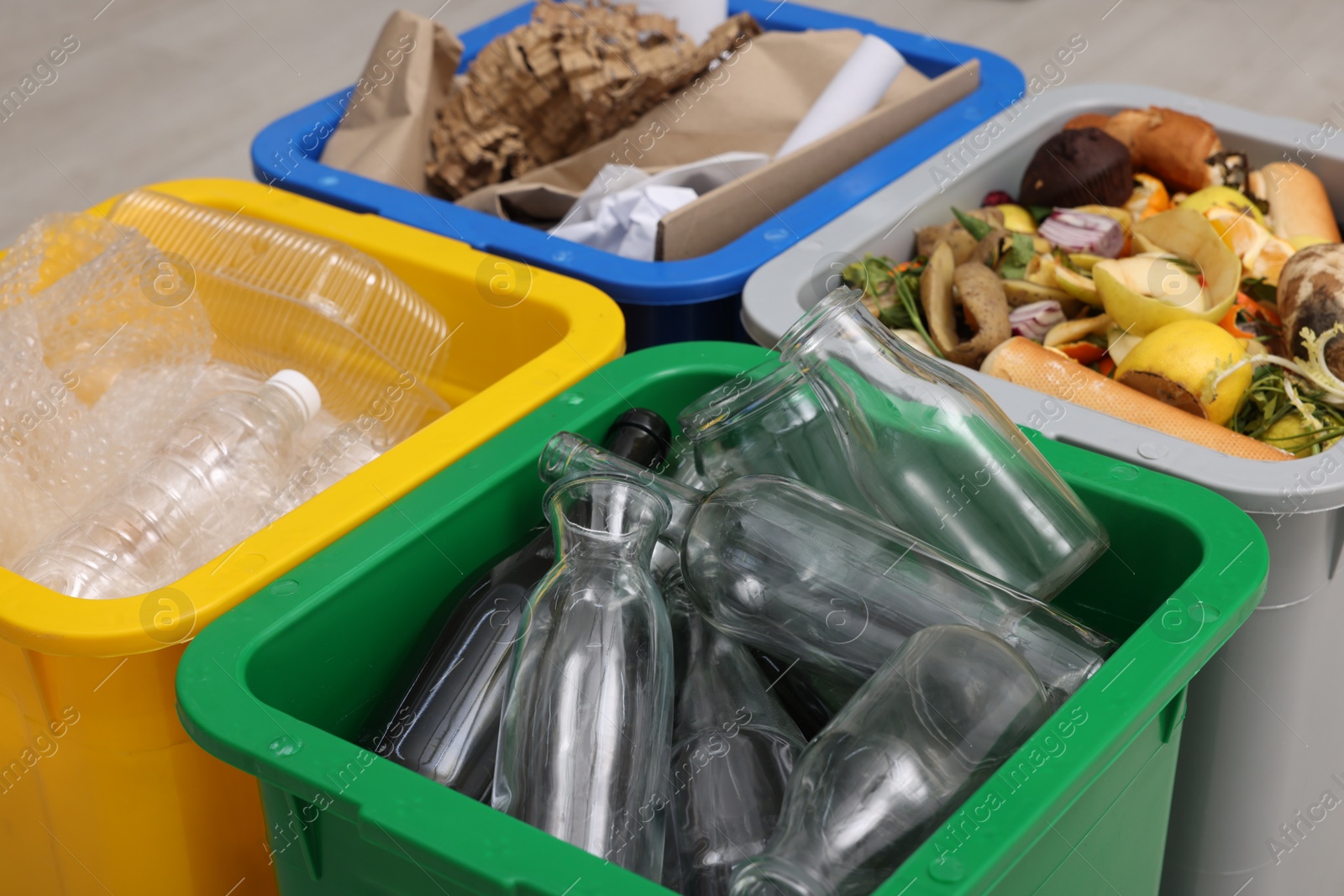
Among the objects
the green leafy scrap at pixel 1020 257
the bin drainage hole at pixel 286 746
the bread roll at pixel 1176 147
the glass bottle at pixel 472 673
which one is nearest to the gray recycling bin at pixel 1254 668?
the green leafy scrap at pixel 1020 257

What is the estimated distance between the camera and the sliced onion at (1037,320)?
106 cm

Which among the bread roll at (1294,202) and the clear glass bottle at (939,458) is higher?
the clear glass bottle at (939,458)

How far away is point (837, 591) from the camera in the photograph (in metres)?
0.63

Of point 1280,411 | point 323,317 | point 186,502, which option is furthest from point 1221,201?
point 186,502

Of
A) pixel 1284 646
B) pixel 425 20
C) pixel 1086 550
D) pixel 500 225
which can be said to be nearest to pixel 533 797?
pixel 1086 550

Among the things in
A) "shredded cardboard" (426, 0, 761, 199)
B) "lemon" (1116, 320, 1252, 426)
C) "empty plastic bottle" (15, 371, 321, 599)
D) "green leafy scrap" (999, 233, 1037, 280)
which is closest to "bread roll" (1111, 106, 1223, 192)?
"green leafy scrap" (999, 233, 1037, 280)

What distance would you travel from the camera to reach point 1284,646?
2.65ft

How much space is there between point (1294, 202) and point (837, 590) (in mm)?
820

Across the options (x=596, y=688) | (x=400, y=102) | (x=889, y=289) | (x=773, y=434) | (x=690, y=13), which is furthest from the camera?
(x=690, y=13)

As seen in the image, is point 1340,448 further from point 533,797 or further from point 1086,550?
point 533,797

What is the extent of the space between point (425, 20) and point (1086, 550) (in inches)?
38.2

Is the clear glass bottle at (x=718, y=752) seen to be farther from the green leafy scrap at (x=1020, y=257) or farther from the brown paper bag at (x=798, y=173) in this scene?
the green leafy scrap at (x=1020, y=257)

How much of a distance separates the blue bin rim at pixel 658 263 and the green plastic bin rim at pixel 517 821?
308mm

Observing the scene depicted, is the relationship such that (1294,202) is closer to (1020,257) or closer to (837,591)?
(1020,257)
